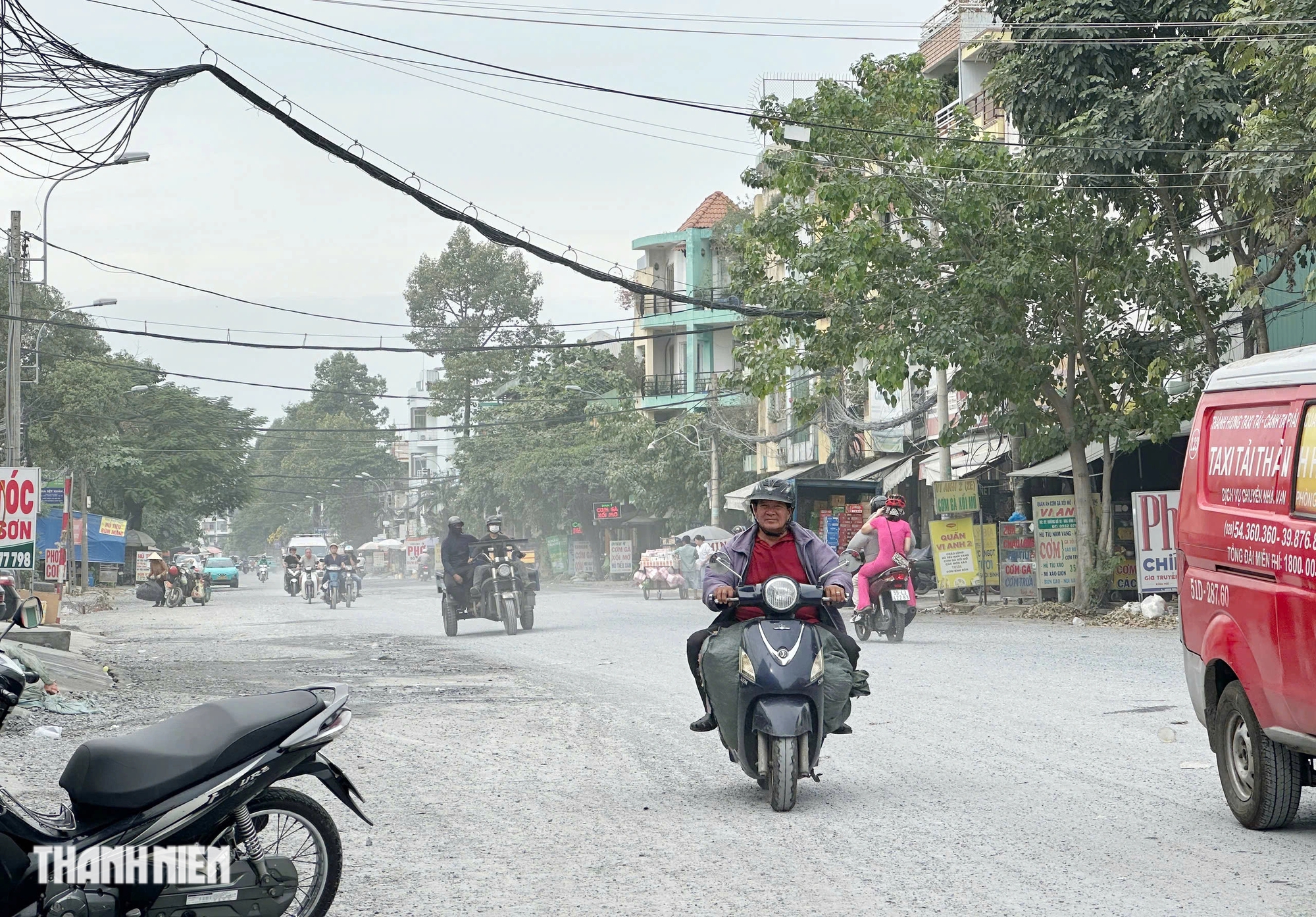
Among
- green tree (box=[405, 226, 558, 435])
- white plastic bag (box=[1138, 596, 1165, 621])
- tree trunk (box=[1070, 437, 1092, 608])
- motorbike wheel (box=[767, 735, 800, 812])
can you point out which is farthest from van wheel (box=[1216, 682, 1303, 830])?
green tree (box=[405, 226, 558, 435])

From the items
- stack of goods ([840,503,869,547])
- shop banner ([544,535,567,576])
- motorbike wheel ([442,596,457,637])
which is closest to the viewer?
motorbike wheel ([442,596,457,637])

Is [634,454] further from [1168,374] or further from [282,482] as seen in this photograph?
[282,482]

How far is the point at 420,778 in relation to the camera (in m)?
8.52

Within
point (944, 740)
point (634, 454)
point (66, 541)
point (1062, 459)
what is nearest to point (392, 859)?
point (944, 740)

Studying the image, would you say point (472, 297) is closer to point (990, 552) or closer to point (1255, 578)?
point (990, 552)

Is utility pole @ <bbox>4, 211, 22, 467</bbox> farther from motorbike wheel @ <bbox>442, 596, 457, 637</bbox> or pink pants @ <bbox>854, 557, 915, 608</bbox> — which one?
pink pants @ <bbox>854, 557, 915, 608</bbox>

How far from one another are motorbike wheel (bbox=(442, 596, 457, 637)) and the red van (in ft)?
53.9

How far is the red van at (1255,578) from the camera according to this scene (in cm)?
585

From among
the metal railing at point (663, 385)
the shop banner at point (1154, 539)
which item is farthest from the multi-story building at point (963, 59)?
the metal railing at point (663, 385)

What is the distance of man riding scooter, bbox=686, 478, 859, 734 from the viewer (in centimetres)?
764

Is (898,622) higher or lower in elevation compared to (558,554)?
lower

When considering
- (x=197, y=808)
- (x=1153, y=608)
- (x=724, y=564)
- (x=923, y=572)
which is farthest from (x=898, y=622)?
(x=197, y=808)

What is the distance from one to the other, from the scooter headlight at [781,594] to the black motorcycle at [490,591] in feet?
50.1

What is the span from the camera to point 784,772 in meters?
7.07
